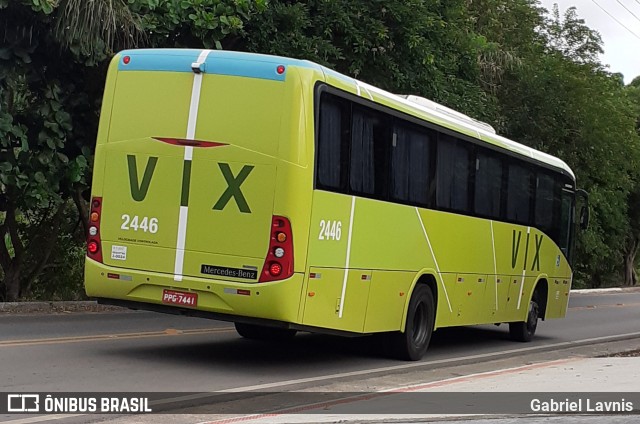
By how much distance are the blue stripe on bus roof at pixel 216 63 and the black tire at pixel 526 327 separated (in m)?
9.29

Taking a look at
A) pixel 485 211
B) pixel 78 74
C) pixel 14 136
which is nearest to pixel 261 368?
pixel 485 211

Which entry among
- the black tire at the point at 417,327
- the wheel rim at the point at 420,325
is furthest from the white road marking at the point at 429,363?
the wheel rim at the point at 420,325

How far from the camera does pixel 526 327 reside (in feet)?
65.3

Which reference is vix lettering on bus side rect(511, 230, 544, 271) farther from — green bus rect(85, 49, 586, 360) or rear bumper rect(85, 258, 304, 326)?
rear bumper rect(85, 258, 304, 326)

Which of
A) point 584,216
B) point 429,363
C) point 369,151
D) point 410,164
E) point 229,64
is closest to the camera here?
point 229,64

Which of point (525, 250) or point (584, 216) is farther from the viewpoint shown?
point (584, 216)

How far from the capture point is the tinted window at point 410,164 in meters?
13.9

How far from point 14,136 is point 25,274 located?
4.58m

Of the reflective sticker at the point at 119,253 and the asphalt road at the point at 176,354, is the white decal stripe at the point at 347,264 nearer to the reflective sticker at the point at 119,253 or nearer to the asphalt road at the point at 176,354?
the asphalt road at the point at 176,354

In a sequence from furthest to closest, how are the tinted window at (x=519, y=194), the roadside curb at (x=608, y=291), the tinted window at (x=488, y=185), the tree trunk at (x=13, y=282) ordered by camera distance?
the roadside curb at (x=608, y=291) → the tree trunk at (x=13, y=282) → the tinted window at (x=519, y=194) → the tinted window at (x=488, y=185)

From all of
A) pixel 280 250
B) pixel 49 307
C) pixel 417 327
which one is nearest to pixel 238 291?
pixel 280 250

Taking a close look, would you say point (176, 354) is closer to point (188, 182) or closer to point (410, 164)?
point (188, 182)

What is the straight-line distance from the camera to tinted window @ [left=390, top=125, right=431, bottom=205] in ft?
45.6

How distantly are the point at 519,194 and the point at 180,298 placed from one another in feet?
27.9
